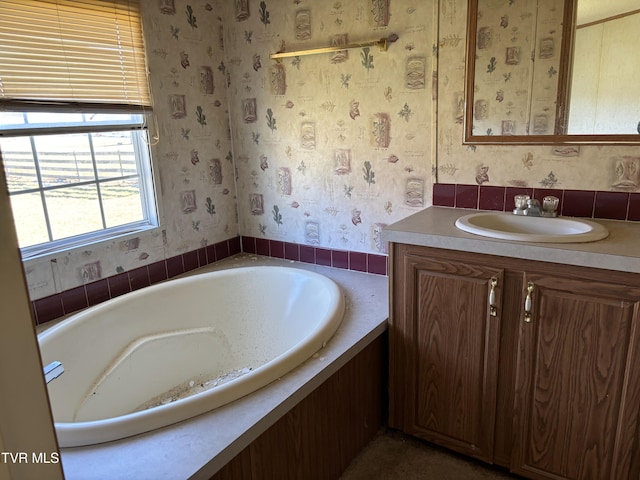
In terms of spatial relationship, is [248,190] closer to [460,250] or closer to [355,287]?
[355,287]

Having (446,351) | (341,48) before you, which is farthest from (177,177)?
(446,351)

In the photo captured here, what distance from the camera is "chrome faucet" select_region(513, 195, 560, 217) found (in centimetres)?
194

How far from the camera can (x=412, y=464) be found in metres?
1.98

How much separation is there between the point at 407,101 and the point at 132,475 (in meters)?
1.84

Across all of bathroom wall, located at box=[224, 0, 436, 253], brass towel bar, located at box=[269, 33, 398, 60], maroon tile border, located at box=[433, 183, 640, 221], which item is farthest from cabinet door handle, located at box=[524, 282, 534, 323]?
brass towel bar, located at box=[269, 33, 398, 60]

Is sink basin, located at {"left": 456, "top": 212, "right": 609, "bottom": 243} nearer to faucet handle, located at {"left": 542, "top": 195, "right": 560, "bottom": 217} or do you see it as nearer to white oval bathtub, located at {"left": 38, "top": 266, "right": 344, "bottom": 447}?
faucet handle, located at {"left": 542, "top": 195, "right": 560, "bottom": 217}

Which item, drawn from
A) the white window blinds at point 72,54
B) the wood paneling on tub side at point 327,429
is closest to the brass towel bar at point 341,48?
the white window blinds at point 72,54

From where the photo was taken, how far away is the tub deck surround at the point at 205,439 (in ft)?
4.15

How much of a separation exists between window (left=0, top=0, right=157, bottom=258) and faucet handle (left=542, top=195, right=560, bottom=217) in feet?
6.05

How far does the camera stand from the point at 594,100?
1854mm

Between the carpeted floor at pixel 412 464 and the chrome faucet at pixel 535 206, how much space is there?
103 cm

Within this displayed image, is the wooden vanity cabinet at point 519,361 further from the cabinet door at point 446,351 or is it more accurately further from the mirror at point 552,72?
the mirror at point 552,72

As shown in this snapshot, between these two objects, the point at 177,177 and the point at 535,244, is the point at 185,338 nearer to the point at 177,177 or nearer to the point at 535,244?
the point at 177,177

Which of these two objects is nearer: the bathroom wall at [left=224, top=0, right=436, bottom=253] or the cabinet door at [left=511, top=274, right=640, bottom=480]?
the cabinet door at [left=511, top=274, right=640, bottom=480]
